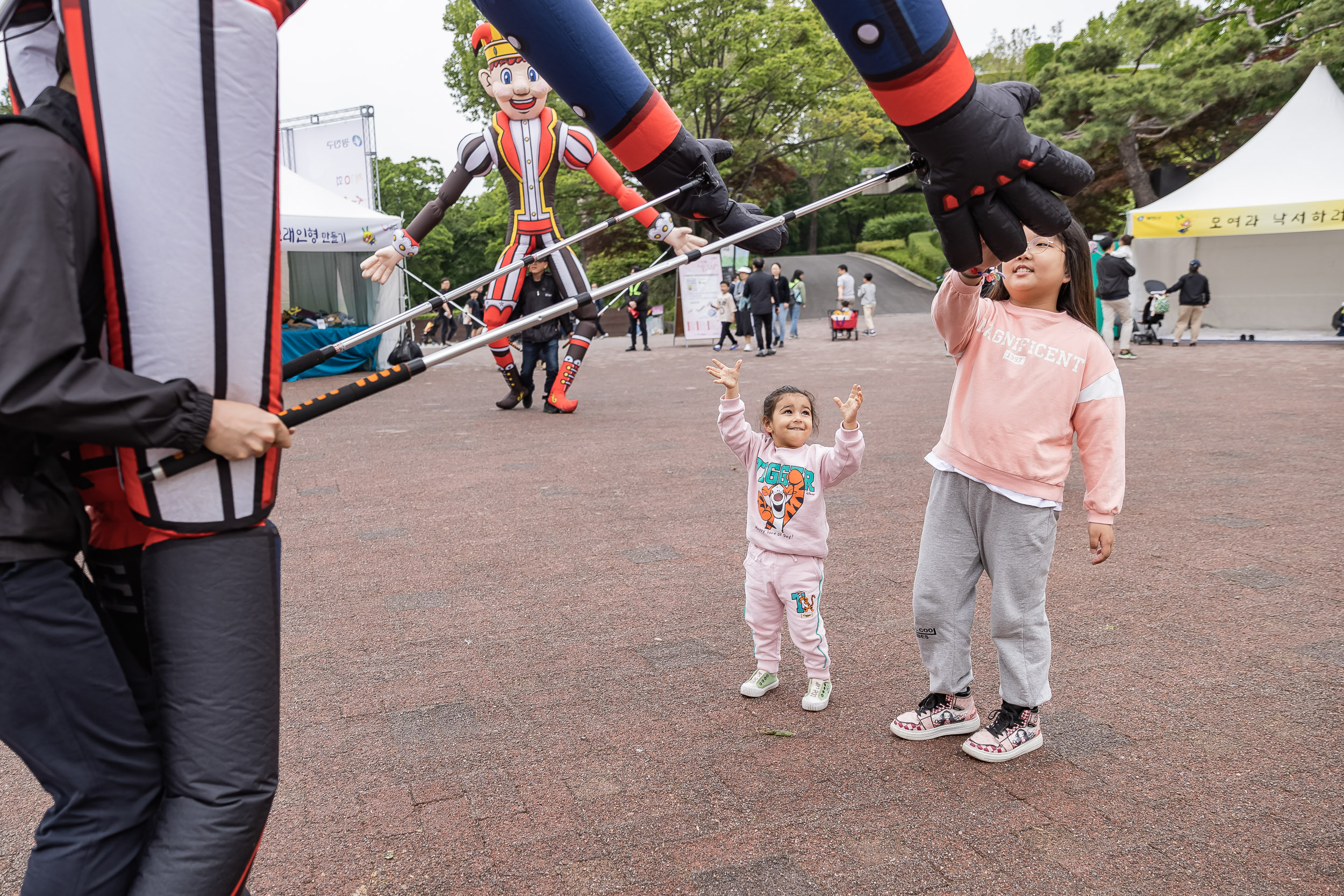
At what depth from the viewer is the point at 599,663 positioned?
386 cm

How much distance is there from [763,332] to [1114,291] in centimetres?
658

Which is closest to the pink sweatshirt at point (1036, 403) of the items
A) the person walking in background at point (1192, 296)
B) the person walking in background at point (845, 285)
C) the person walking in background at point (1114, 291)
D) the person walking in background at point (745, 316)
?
the person walking in background at point (1114, 291)

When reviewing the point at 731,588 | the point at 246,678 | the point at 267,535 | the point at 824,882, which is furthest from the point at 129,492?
the point at 731,588

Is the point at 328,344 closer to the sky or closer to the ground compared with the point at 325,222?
closer to the ground

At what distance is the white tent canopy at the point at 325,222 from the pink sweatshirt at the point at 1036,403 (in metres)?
11.1

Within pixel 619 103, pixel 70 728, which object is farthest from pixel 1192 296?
pixel 70 728

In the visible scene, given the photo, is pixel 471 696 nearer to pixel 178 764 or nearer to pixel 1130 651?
pixel 178 764

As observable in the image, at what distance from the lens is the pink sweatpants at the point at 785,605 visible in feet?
11.3

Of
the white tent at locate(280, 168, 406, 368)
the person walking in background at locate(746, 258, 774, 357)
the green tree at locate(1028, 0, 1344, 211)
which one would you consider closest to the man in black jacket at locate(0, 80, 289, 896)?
the white tent at locate(280, 168, 406, 368)

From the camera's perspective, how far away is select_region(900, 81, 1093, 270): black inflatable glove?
1969 millimetres

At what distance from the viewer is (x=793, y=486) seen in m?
3.48

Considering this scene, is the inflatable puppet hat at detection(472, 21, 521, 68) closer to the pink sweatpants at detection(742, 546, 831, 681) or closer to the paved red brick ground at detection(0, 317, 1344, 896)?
the paved red brick ground at detection(0, 317, 1344, 896)

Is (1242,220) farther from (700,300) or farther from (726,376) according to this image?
(726,376)

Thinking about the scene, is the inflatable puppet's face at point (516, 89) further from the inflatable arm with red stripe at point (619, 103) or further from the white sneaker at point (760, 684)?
the white sneaker at point (760, 684)
